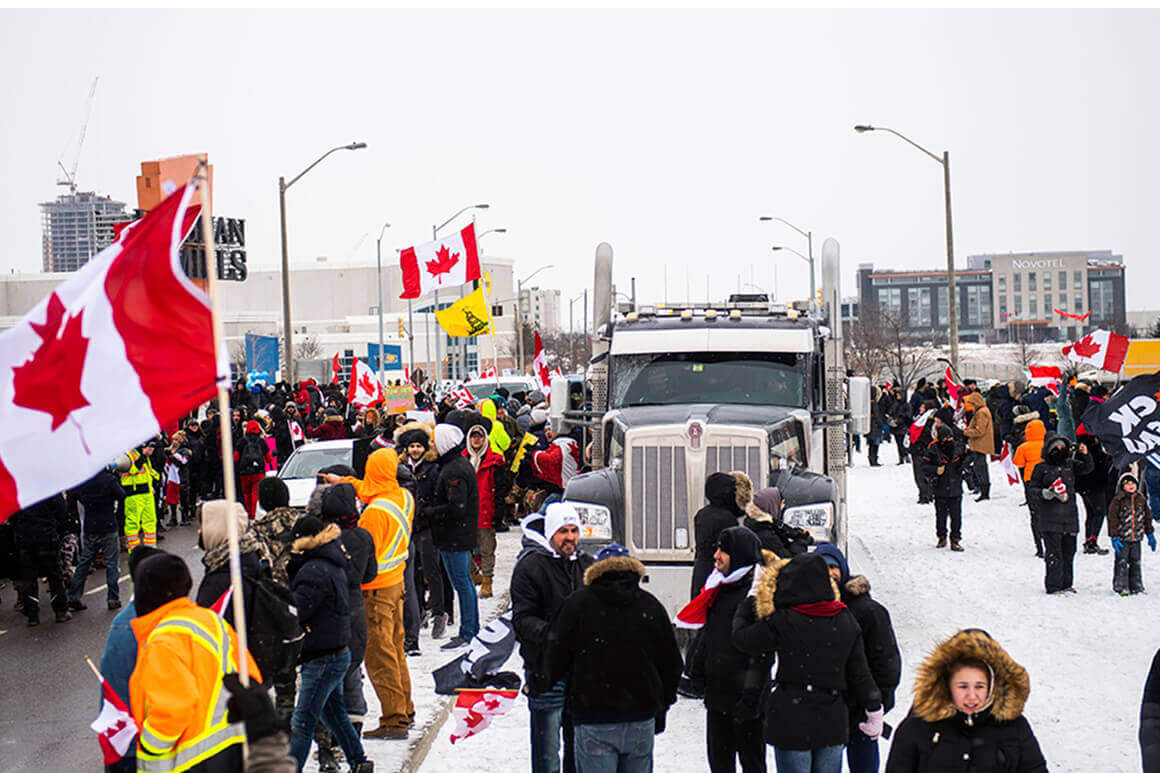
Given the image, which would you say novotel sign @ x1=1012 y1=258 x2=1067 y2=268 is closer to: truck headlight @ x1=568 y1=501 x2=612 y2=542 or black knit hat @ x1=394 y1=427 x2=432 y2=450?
black knit hat @ x1=394 y1=427 x2=432 y2=450

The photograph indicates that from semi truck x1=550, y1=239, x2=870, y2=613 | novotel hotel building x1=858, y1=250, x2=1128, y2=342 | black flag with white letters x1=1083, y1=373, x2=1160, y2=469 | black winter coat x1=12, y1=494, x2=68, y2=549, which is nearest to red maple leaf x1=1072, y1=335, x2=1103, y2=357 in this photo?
semi truck x1=550, y1=239, x2=870, y2=613

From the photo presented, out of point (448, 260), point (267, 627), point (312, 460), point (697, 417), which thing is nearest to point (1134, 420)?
point (697, 417)

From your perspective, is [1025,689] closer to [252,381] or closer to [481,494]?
[481,494]

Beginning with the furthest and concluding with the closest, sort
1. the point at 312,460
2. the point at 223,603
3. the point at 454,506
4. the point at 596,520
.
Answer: the point at 312,460, the point at 454,506, the point at 596,520, the point at 223,603

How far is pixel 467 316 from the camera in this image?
2612 cm

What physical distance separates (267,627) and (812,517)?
5367mm

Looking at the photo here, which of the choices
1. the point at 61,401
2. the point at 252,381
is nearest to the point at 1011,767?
the point at 61,401

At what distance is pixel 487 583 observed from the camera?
45.9ft

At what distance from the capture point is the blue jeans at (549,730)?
7.07 m

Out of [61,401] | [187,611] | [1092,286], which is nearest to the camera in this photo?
[61,401]

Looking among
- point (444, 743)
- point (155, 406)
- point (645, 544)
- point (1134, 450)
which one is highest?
point (155, 406)

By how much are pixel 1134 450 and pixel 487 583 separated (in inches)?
282

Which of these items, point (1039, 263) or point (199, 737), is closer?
point (199, 737)

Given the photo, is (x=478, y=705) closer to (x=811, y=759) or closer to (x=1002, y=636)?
(x=811, y=759)
